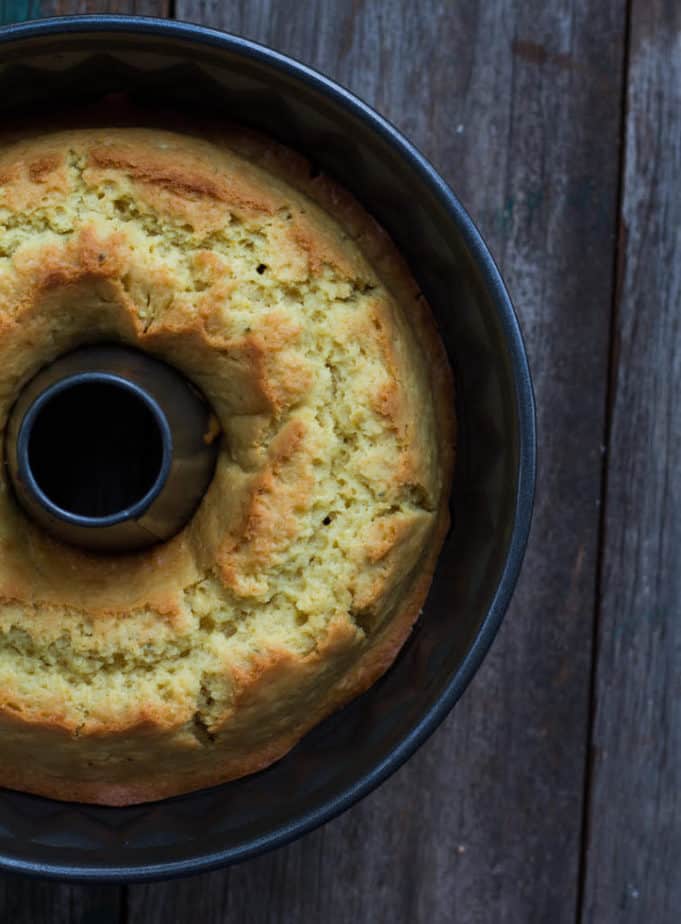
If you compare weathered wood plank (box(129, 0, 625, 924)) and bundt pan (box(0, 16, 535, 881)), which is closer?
bundt pan (box(0, 16, 535, 881))

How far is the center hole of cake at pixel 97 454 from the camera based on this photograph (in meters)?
1.39

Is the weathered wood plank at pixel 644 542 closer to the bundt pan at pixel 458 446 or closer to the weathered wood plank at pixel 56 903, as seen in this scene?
the bundt pan at pixel 458 446

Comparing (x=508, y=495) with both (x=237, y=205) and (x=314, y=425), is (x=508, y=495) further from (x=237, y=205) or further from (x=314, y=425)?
(x=237, y=205)

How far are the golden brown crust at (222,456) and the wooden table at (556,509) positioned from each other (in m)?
0.37

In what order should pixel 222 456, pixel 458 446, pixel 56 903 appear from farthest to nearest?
pixel 56 903
pixel 458 446
pixel 222 456

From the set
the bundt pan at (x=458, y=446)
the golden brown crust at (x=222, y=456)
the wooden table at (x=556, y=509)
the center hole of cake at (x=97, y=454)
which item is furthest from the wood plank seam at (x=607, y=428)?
the center hole of cake at (x=97, y=454)

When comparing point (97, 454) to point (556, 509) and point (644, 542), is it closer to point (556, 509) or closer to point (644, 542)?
point (556, 509)

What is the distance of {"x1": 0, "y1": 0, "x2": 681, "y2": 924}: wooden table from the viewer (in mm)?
1562

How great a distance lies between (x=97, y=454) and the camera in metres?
1.42

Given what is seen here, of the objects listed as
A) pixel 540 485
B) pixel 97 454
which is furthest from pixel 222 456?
pixel 540 485

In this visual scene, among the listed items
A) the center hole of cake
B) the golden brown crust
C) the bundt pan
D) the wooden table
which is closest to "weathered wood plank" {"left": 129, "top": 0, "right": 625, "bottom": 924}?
the wooden table

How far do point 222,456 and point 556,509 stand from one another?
547mm

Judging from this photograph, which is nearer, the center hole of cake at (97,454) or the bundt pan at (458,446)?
the bundt pan at (458,446)

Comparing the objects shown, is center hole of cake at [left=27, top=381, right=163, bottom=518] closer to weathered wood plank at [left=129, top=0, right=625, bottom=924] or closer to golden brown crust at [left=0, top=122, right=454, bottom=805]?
golden brown crust at [left=0, top=122, right=454, bottom=805]
